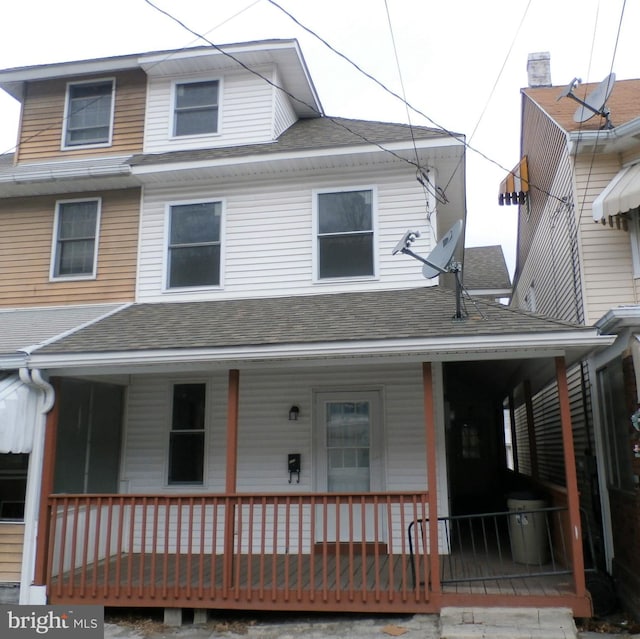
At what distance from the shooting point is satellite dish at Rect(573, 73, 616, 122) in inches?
300

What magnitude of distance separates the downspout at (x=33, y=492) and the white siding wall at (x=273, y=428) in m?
1.95

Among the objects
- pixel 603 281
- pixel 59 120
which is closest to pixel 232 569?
pixel 603 281

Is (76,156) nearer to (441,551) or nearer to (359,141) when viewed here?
(359,141)

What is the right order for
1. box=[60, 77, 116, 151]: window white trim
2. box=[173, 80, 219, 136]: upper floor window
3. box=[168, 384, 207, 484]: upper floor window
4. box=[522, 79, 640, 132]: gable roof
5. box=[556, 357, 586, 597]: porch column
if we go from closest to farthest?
box=[556, 357, 586, 597]: porch column, box=[522, 79, 640, 132]: gable roof, box=[168, 384, 207, 484]: upper floor window, box=[173, 80, 219, 136]: upper floor window, box=[60, 77, 116, 151]: window white trim

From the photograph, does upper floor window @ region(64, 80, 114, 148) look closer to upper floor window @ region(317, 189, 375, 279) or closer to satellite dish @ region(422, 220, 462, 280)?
upper floor window @ region(317, 189, 375, 279)

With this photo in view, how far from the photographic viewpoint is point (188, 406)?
29.1ft

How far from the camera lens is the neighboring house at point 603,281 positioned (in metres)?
6.66

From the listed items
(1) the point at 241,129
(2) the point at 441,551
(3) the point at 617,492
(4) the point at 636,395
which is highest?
(1) the point at 241,129

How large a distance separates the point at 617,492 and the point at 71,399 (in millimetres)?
6863

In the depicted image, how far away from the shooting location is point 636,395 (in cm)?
629

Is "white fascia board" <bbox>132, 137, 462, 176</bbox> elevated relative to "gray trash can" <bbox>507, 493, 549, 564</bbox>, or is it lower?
elevated

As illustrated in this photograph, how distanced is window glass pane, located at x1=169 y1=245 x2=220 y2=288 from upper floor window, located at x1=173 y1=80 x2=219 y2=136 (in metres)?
2.06

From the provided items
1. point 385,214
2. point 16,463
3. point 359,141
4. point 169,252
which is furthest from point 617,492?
point 16,463

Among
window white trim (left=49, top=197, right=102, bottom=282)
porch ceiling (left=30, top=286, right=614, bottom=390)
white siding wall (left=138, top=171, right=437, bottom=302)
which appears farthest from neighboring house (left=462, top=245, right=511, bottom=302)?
window white trim (left=49, top=197, right=102, bottom=282)
